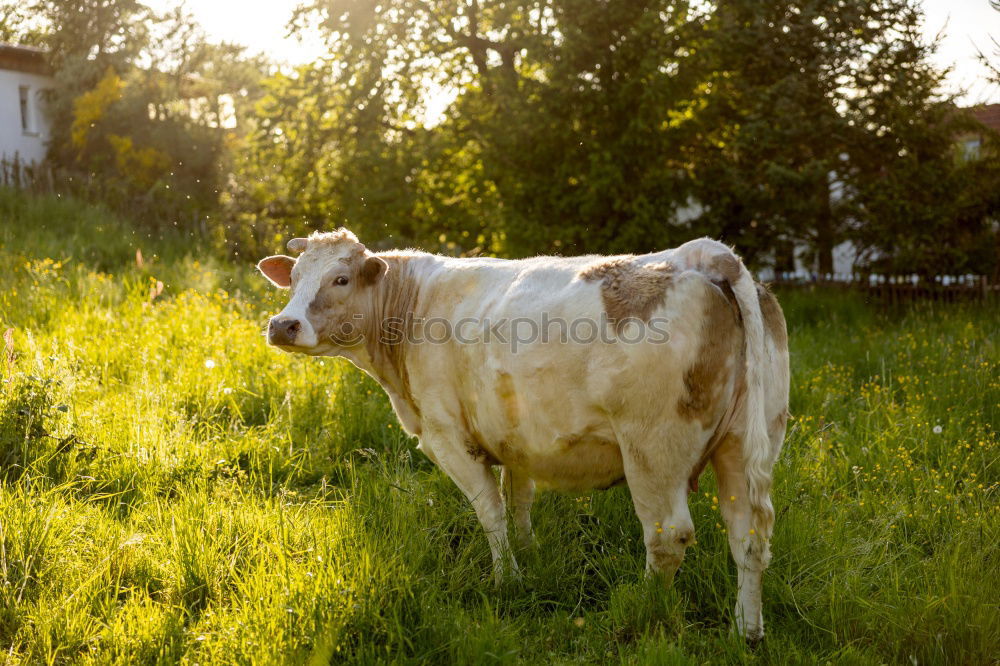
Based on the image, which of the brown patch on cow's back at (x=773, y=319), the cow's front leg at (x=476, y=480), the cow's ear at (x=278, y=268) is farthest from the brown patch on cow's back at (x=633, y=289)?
the cow's ear at (x=278, y=268)

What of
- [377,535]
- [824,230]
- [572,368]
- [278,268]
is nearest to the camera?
[572,368]

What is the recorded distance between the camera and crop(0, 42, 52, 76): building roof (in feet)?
74.7

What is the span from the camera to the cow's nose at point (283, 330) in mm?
4305

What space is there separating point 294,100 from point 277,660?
48.9ft

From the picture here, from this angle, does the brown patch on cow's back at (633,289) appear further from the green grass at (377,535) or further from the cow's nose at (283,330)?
the cow's nose at (283,330)

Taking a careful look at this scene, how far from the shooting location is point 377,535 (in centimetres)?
409

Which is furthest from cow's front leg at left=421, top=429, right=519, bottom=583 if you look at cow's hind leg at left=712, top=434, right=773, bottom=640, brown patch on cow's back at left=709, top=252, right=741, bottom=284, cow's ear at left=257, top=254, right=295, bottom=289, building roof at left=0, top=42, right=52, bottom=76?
building roof at left=0, top=42, right=52, bottom=76

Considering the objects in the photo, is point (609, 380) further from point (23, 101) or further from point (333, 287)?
point (23, 101)

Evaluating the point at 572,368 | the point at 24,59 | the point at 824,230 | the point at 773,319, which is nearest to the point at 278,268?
the point at 572,368

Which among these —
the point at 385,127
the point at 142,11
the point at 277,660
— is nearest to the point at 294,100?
the point at 385,127

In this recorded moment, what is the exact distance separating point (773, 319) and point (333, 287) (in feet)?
7.69

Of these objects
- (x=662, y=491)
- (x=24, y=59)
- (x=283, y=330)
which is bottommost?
(x=662, y=491)

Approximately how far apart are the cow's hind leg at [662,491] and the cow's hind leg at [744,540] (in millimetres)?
195

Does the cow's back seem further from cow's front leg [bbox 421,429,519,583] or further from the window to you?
the window
